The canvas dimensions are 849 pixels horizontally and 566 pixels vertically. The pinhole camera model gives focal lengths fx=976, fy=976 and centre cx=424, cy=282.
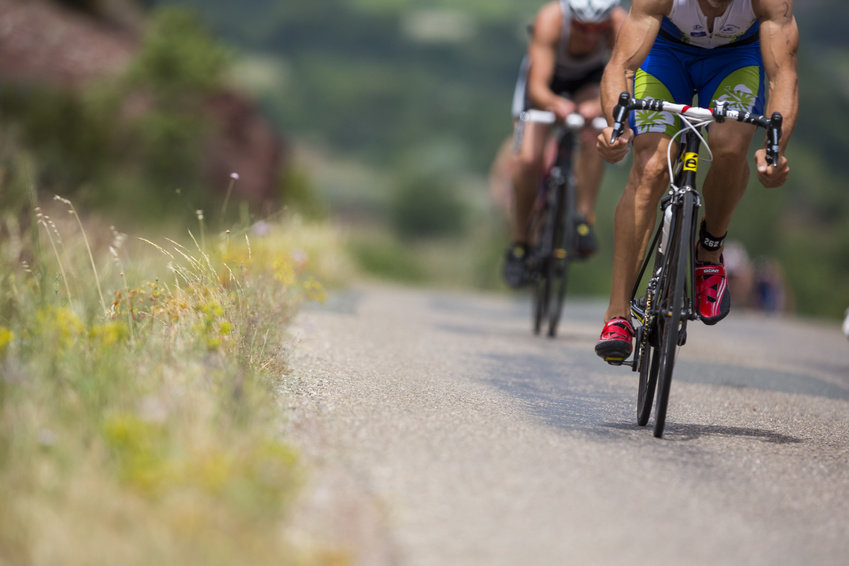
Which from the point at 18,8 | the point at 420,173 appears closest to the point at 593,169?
the point at 18,8

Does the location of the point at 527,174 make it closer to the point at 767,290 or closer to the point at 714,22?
the point at 714,22

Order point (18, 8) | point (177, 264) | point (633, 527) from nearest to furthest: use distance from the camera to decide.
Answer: point (633, 527) < point (177, 264) < point (18, 8)

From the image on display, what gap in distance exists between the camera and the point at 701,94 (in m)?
4.25

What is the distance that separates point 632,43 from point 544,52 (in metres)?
3.28

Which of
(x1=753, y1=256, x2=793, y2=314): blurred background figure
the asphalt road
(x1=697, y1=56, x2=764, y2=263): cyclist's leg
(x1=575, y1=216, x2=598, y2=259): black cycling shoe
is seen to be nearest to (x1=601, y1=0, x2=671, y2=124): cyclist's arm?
(x1=697, y1=56, x2=764, y2=263): cyclist's leg

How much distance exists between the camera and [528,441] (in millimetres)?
3320

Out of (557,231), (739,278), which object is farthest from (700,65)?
(739,278)

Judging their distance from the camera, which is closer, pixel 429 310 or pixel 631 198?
Answer: pixel 631 198

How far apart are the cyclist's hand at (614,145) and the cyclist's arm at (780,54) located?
1.89 feet

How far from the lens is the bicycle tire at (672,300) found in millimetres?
3571

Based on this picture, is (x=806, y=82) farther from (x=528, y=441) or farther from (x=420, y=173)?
(x=528, y=441)

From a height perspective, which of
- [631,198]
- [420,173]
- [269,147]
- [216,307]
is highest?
[631,198]

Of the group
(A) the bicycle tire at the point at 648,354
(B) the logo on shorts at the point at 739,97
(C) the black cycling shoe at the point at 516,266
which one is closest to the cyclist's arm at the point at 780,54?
(B) the logo on shorts at the point at 739,97

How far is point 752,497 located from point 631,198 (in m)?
1.45
